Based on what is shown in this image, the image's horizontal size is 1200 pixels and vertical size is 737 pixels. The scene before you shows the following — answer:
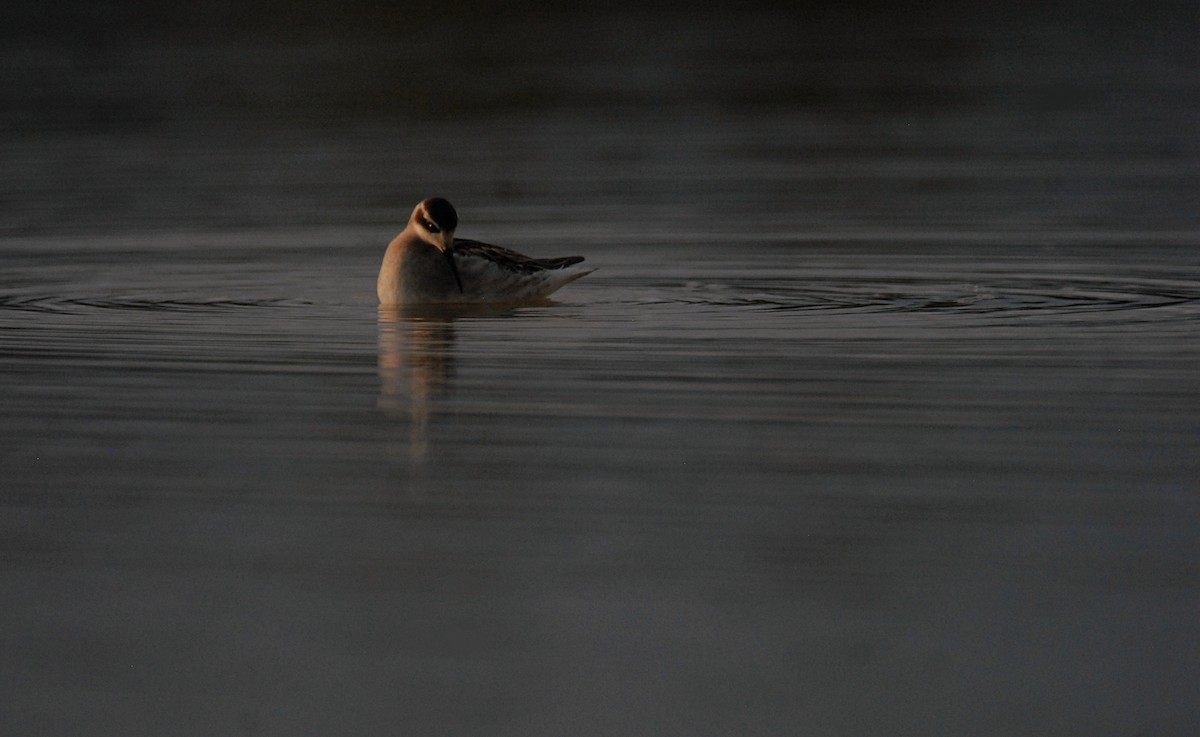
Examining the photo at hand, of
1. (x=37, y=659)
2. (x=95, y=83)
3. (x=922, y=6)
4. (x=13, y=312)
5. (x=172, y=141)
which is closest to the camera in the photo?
(x=37, y=659)

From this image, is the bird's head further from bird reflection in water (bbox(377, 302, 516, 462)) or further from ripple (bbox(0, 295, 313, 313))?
ripple (bbox(0, 295, 313, 313))

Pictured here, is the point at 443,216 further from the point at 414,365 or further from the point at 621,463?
the point at 621,463

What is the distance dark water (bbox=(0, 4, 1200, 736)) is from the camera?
17.6 feet

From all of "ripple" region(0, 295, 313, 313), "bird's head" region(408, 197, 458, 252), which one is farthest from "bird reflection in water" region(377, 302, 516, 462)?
"ripple" region(0, 295, 313, 313)

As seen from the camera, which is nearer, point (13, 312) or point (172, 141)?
point (13, 312)

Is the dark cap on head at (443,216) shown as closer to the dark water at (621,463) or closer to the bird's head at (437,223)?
the bird's head at (437,223)

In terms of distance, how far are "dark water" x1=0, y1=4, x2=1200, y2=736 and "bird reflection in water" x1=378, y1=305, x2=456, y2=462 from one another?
35 millimetres

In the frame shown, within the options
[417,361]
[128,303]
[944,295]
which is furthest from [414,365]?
[944,295]

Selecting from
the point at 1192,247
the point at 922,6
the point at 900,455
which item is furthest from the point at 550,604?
the point at 922,6

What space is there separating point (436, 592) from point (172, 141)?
2163cm

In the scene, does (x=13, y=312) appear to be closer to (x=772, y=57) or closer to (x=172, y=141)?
(x=172, y=141)

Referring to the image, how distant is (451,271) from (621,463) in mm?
5339

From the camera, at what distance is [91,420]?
339 inches

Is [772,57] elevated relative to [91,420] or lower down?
elevated
